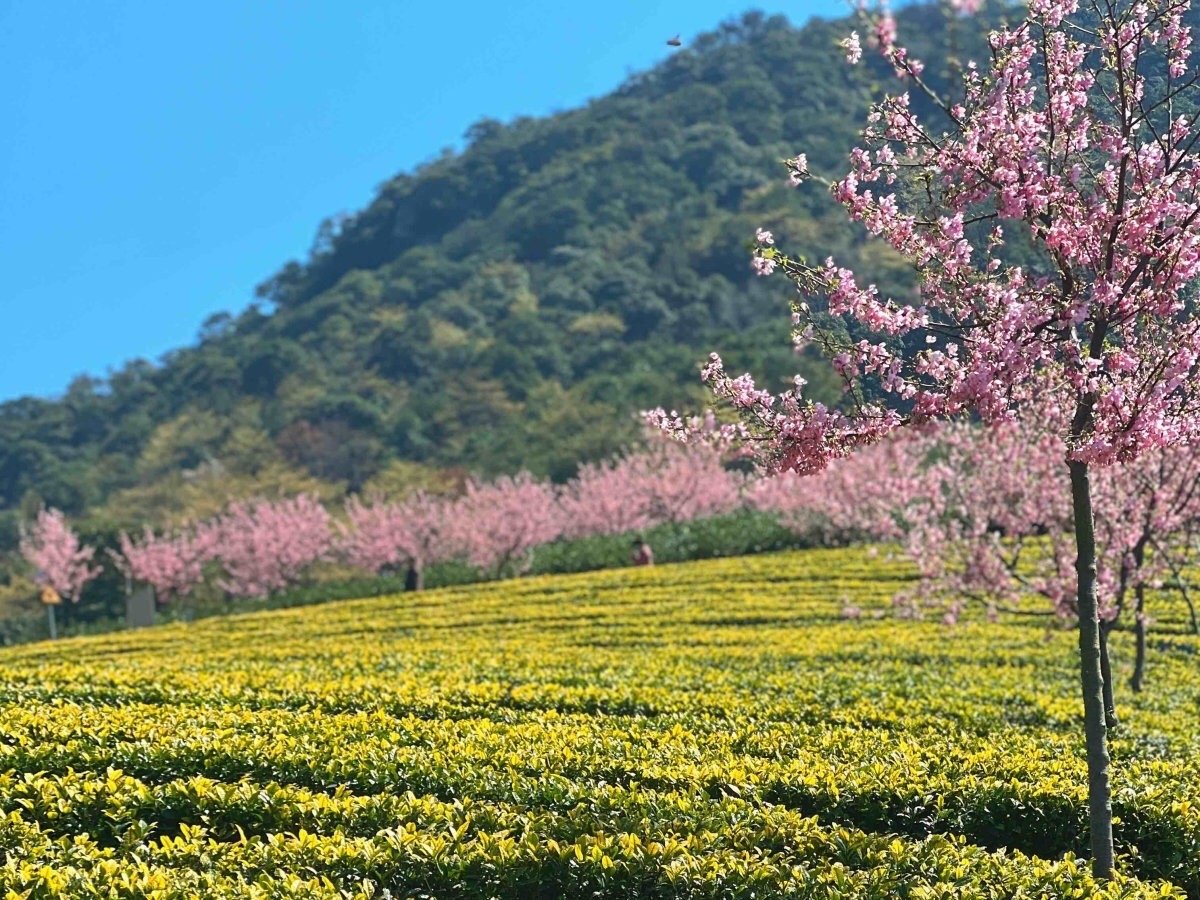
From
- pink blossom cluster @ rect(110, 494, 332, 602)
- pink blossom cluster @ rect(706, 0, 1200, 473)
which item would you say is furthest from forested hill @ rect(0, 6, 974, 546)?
pink blossom cluster @ rect(706, 0, 1200, 473)

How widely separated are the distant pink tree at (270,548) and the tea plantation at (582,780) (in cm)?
2706

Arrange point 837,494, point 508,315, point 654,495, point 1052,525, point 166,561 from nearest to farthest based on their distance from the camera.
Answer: point 1052,525 < point 837,494 < point 166,561 < point 654,495 < point 508,315

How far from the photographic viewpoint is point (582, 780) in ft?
23.4

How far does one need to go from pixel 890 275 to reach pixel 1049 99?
244 feet

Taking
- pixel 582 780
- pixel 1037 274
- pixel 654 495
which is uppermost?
pixel 1037 274

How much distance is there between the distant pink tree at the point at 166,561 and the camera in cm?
3997

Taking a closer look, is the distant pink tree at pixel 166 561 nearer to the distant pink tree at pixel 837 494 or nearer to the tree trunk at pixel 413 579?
the tree trunk at pixel 413 579

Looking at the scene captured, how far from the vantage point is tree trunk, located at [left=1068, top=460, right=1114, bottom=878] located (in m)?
5.33

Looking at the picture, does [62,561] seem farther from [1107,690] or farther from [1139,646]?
[1107,690]

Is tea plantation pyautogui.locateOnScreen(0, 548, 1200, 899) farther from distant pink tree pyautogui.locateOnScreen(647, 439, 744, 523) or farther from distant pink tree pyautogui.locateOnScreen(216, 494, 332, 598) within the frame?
distant pink tree pyautogui.locateOnScreen(647, 439, 744, 523)

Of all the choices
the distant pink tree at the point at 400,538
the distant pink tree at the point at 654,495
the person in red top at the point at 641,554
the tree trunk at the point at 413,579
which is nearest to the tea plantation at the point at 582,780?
the tree trunk at the point at 413,579

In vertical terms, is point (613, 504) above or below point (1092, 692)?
above

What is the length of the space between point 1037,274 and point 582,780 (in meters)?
4.04

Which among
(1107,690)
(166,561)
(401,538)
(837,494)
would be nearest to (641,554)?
(837,494)
